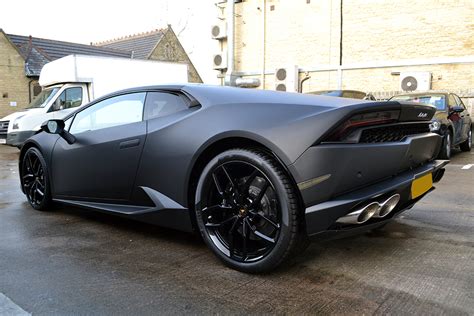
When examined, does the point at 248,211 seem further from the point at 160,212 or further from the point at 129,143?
the point at 129,143

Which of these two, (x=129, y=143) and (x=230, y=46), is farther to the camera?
(x=230, y=46)

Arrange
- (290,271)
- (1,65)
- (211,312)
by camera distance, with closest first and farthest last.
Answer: (211,312) < (290,271) < (1,65)

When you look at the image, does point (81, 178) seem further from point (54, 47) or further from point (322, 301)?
point (54, 47)

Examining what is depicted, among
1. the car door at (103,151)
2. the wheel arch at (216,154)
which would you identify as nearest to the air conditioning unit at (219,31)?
the car door at (103,151)

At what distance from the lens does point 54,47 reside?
1000 inches

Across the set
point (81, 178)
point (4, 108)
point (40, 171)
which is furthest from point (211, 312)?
point (4, 108)

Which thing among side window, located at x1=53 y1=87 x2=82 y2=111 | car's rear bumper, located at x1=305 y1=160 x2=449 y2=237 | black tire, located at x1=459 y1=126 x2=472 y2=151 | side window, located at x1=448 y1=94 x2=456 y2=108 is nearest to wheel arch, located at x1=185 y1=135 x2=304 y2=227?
car's rear bumper, located at x1=305 y1=160 x2=449 y2=237

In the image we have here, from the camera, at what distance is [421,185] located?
118 inches

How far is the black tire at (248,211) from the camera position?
2.61m

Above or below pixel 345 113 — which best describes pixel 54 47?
above

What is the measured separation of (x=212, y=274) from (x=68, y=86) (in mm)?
11172

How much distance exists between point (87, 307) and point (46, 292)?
37 cm

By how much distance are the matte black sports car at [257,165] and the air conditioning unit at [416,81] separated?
45.1 feet

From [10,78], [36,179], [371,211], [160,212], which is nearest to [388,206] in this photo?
[371,211]
